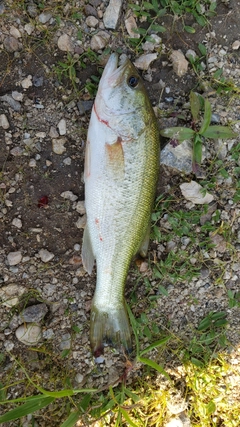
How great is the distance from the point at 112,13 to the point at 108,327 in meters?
2.20

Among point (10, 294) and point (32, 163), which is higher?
point (32, 163)

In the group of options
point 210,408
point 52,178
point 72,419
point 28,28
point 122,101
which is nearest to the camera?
point 122,101

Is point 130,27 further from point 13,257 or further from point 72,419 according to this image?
point 72,419

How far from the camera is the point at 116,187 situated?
2.56m

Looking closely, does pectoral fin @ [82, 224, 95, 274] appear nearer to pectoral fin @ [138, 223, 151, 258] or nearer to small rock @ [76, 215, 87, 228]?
small rock @ [76, 215, 87, 228]

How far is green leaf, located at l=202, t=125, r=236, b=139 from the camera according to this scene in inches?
113

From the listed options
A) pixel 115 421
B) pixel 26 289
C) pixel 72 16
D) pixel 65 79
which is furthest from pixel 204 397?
pixel 72 16

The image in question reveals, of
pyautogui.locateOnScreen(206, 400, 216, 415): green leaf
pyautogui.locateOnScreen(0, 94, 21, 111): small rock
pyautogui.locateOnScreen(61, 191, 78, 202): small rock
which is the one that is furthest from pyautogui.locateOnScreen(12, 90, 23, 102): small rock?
pyautogui.locateOnScreen(206, 400, 216, 415): green leaf

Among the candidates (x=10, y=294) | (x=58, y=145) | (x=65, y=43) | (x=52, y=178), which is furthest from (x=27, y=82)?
(x=10, y=294)

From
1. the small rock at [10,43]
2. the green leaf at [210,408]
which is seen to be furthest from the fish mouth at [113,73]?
the green leaf at [210,408]

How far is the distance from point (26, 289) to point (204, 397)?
160cm

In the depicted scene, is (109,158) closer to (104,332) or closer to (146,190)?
(146,190)

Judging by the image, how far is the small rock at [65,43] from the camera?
9.19 ft

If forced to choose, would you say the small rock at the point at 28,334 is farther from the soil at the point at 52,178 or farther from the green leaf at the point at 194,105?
the green leaf at the point at 194,105
